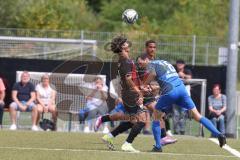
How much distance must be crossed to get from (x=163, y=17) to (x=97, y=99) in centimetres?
3994

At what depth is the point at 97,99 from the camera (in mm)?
20516

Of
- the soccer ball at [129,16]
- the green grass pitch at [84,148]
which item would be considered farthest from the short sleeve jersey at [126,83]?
the soccer ball at [129,16]

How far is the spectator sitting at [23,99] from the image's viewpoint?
65.0ft

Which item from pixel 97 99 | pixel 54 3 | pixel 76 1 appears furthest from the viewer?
pixel 76 1

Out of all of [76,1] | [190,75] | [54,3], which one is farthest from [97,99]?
[76,1]

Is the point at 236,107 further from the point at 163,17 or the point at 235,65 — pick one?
the point at 163,17

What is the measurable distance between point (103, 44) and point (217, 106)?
4824mm

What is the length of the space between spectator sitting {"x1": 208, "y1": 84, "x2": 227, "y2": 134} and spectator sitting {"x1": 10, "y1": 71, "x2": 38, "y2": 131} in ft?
14.2

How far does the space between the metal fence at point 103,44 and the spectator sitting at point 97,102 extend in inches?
94.9

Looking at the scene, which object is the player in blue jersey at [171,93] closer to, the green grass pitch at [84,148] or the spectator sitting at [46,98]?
the green grass pitch at [84,148]

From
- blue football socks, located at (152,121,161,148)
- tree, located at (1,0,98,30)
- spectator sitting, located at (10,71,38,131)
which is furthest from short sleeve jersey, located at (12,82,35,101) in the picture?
tree, located at (1,0,98,30)

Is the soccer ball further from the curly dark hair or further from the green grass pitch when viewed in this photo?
the curly dark hair

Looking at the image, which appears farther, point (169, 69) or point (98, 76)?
point (98, 76)

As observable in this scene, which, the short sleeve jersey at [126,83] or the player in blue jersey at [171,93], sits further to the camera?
the short sleeve jersey at [126,83]
